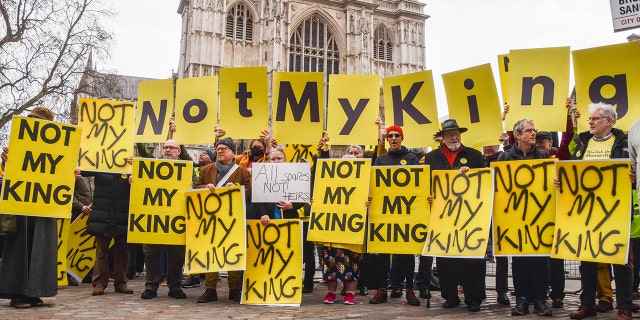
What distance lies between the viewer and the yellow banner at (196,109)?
683 centimetres

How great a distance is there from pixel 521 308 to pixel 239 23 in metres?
38.3

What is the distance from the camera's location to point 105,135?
6715 mm

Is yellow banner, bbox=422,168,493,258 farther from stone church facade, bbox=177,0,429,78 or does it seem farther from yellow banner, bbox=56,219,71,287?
stone church facade, bbox=177,0,429,78

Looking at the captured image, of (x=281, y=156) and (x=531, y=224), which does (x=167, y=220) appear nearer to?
(x=281, y=156)

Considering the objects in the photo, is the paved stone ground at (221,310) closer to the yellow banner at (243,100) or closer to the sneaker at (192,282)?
the sneaker at (192,282)

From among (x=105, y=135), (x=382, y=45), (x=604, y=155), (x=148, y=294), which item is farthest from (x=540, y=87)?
(x=382, y=45)

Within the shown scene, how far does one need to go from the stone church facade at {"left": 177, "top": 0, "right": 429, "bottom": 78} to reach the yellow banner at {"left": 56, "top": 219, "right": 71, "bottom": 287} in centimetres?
3047

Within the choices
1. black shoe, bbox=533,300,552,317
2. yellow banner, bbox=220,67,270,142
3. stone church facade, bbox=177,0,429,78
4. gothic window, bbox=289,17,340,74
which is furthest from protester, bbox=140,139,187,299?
gothic window, bbox=289,17,340,74

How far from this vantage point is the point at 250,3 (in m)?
40.8

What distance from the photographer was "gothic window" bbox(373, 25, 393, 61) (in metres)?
45.9

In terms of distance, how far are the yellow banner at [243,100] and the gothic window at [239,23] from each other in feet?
113

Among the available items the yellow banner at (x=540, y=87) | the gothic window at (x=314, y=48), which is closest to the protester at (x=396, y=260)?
the yellow banner at (x=540, y=87)

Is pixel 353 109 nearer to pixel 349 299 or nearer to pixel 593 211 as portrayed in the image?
pixel 349 299

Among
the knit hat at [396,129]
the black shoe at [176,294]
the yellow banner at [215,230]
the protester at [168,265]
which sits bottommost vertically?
the black shoe at [176,294]
